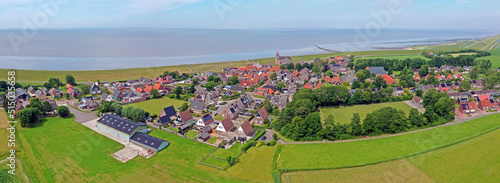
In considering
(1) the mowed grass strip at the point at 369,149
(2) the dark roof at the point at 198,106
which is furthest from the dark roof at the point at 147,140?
(1) the mowed grass strip at the point at 369,149

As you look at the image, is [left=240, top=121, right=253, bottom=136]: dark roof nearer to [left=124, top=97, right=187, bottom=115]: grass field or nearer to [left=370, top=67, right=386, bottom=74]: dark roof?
[left=124, top=97, right=187, bottom=115]: grass field

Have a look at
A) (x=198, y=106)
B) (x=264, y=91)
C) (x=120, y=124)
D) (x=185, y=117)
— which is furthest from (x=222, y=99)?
(x=120, y=124)

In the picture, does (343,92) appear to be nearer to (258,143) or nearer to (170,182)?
(258,143)

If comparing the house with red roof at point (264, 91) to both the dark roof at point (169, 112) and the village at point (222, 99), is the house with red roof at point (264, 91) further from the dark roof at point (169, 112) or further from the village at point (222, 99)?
the dark roof at point (169, 112)

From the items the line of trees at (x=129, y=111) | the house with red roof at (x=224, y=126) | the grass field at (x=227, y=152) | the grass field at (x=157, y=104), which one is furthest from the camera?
the grass field at (x=157, y=104)

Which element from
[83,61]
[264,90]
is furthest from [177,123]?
[83,61]

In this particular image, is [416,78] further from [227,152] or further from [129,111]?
[129,111]
